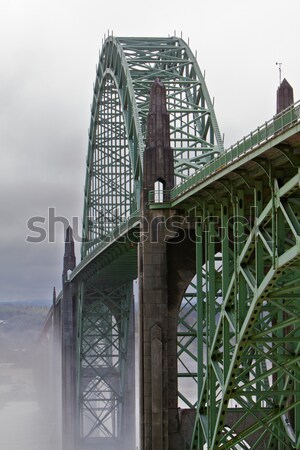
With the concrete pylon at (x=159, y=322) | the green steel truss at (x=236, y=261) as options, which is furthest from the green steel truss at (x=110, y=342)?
the concrete pylon at (x=159, y=322)

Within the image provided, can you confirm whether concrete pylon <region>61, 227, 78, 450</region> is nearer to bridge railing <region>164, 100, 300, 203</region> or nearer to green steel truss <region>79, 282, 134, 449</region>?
green steel truss <region>79, 282, 134, 449</region>

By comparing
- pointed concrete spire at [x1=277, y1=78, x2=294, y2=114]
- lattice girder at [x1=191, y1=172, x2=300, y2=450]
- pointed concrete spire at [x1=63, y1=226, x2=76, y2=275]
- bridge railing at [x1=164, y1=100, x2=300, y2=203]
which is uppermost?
pointed concrete spire at [x1=63, y1=226, x2=76, y2=275]

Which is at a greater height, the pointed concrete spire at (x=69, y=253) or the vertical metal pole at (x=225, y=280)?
the pointed concrete spire at (x=69, y=253)

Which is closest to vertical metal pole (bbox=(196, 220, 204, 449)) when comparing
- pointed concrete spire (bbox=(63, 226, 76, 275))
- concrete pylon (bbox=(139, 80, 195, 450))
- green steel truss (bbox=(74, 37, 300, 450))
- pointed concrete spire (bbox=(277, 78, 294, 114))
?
green steel truss (bbox=(74, 37, 300, 450))

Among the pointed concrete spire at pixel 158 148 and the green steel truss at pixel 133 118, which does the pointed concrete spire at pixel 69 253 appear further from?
the pointed concrete spire at pixel 158 148

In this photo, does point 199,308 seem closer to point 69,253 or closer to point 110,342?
point 110,342

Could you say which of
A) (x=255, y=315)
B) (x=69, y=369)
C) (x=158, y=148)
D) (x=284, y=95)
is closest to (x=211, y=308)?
(x=255, y=315)

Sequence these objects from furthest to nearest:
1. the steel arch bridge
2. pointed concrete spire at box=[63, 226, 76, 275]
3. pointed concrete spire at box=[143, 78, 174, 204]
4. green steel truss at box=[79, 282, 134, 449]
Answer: pointed concrete spire at box=[63, 226, 76, 275] < green steel truss at box=[79, 282, 134, 449] < pointed concrete spire at box=[143, 78, 174, 204] < the steel arch bridge

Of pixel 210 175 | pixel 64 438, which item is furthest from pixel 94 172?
pixel 210 175
